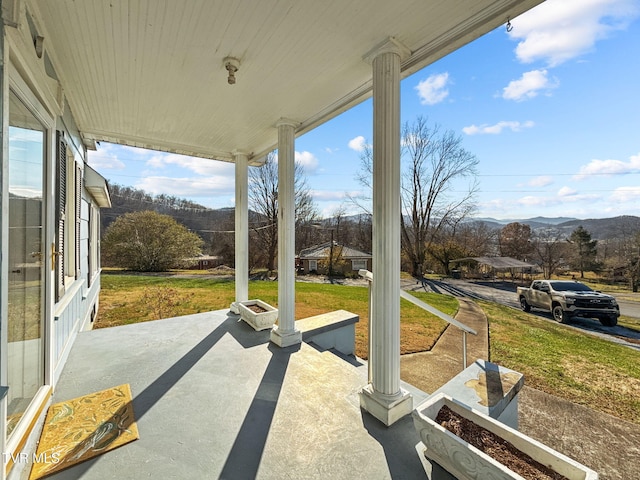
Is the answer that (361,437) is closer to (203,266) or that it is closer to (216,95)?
(216,95)

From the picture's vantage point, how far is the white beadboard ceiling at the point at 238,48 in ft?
4.68

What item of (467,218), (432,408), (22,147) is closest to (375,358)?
(432,408)

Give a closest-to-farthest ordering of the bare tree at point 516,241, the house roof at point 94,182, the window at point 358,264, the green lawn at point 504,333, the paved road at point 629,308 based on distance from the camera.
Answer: the green lawn at point 504,333 → the paved road at point 629,308 → the house roof at point 94,182 → the bare tree at point 516,241 → the window at point 358,264

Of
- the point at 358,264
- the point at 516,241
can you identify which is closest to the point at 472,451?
the point at 516,241

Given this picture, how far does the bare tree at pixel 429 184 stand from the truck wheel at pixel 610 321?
5.10m

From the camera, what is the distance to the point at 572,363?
12.6 feet

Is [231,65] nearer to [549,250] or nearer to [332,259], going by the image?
[549,250]

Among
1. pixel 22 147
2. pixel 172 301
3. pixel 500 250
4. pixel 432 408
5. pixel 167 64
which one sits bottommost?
pixel 172 301

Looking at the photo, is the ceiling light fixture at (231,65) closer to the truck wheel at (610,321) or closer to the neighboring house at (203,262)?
the truck wheel at (610,321)

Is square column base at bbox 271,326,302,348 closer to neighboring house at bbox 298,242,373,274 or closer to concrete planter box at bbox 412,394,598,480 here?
concrete planter box at bbox 412,394,598,480

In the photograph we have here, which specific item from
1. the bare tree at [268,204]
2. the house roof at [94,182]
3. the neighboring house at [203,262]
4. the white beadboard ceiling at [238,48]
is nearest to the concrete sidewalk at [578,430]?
the white beadboard ceiling at [238,48]

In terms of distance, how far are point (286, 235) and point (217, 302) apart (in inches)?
174

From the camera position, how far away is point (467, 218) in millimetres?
8500

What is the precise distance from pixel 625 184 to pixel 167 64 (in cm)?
510
